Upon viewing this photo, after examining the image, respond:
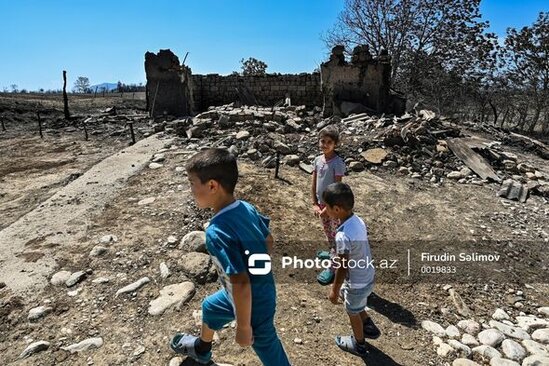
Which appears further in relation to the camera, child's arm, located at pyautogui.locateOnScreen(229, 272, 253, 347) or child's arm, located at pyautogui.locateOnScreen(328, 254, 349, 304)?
child's arm, located at pyautogui.locateOnScreen(328, 254, 349, 304)

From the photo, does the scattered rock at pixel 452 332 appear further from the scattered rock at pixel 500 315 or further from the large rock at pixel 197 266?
the large rock at pixel 197 266

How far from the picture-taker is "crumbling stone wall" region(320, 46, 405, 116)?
995 cm

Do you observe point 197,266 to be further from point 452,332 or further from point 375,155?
point 375,155

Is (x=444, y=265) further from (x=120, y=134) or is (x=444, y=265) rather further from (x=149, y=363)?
(x=120, y=134)

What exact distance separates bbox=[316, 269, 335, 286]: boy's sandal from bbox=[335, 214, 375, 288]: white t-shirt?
31.8 inches

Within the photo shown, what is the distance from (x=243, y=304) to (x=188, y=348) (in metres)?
0.87

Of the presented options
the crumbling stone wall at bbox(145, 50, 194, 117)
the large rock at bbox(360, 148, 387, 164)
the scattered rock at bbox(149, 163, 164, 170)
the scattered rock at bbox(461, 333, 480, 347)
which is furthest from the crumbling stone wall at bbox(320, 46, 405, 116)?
the scattered rock at bbox(461, 333, 480, 347)

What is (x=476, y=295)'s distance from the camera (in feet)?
10.3

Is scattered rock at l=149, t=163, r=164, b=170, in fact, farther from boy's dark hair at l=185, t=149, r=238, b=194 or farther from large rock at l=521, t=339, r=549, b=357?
large rock at l=521, t=339, r=549, b=357

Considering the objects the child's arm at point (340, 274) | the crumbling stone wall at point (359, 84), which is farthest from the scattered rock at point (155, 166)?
the crumbling stone wall at point (359, 84)

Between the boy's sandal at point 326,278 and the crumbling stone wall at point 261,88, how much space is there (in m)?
11.0

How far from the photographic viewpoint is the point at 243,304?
146 centimetres

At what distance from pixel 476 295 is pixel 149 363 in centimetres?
266

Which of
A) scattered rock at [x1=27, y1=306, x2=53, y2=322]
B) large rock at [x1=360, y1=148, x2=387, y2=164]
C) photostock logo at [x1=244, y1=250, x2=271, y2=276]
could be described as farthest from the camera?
large rock at [x1=360, y1=148, x2=387, y2=164]
